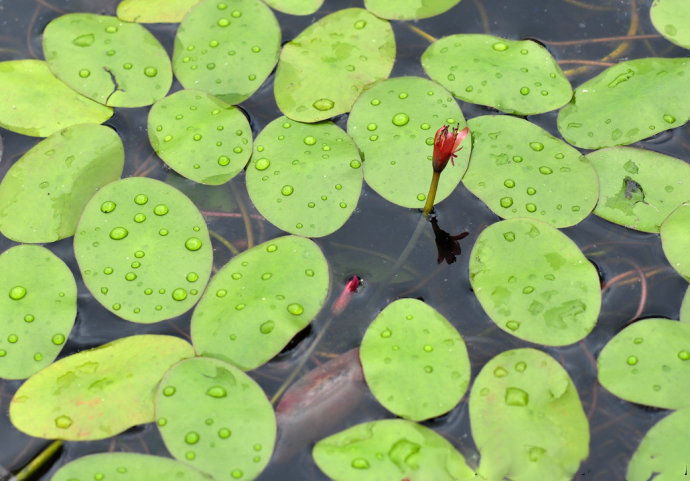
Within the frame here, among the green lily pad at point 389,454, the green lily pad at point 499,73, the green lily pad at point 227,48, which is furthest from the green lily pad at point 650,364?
the green lily pad at point 227,48

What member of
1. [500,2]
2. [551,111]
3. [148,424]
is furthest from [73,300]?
[500,2]

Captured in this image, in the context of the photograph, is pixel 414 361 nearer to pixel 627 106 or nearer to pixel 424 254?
pixel 424 254

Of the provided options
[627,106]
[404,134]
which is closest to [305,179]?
[404,134]

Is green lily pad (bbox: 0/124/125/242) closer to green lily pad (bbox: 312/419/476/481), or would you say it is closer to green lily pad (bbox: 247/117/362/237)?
green lily pad (bbox: 247/117/362/237)

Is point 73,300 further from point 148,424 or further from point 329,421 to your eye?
point 329,421

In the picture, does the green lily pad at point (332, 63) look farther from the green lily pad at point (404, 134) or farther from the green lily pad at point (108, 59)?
the green lily pad at point (108, 59)
